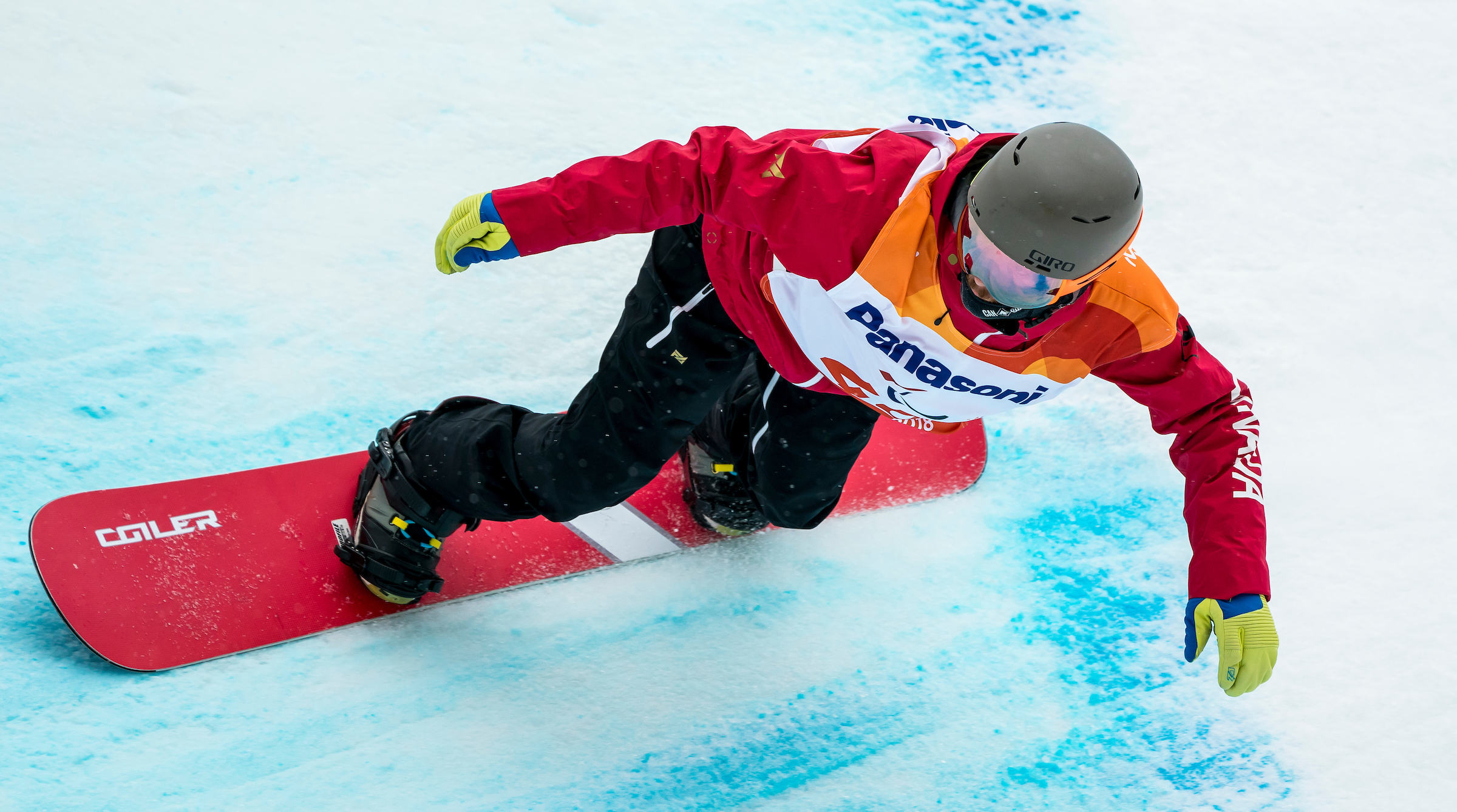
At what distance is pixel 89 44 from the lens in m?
3.00

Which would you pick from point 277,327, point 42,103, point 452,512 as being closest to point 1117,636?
point 452,512

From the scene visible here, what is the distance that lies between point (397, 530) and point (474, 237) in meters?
0.78

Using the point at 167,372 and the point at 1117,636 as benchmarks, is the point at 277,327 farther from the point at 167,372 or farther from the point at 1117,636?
the point at 1117,636

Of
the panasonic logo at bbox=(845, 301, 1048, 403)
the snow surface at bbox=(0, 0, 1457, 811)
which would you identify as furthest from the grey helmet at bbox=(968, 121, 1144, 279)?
the snow surface at bbox=(0, 0, 1457, 811)

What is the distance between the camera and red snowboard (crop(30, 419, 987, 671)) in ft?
6.64

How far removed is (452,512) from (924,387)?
1.06 meters

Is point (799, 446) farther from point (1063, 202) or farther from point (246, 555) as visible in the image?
point (246, 555)

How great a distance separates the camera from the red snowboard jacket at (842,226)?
159cm

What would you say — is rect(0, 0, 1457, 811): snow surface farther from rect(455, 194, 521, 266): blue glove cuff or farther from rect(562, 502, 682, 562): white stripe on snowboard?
rect(455, 194, 521, 266): blue glove cuff

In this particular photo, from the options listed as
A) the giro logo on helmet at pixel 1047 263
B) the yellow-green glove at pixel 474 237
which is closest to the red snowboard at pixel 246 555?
the yellow-green glove at pixel 474 237

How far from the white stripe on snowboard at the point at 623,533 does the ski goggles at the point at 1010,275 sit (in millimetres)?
1256

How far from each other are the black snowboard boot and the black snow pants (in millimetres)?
224

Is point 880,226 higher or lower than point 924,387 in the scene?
higher

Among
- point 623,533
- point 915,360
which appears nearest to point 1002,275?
point 915,360
